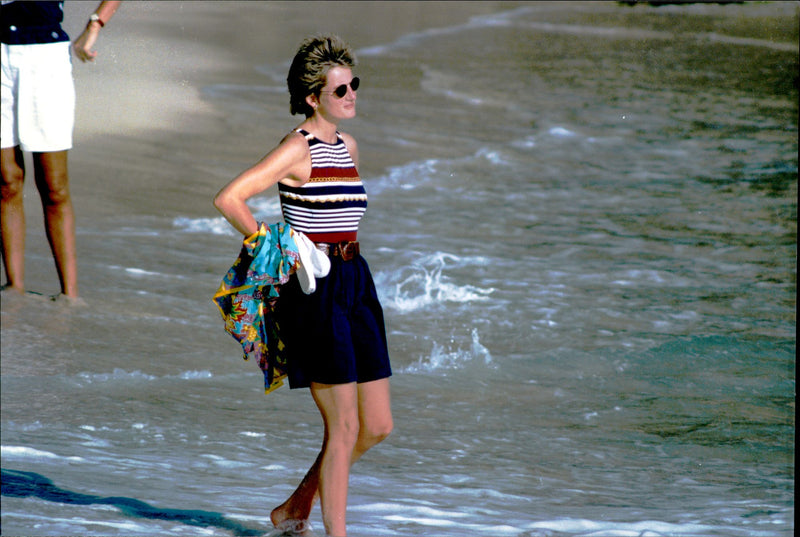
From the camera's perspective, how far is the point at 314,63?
3604 millimetres

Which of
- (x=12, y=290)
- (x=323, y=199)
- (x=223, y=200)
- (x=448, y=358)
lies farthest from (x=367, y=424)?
(x=12, y=290)

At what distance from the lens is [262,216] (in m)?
9.53

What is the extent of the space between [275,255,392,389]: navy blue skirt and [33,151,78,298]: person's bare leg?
9.51ft

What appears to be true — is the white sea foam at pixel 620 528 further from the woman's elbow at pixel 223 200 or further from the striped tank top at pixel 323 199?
the woman's elbow at pixel 223 200

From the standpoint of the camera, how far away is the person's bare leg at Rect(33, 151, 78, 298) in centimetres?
616

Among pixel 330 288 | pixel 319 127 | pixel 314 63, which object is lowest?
pixel 330 288

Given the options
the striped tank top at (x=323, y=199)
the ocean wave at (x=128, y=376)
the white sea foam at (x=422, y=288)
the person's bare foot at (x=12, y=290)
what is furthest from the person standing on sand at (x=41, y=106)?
the striped tank top at (x=323, y=199)

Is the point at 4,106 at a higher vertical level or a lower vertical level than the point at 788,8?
lower

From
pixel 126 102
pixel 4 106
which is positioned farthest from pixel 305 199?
pixel 126 102

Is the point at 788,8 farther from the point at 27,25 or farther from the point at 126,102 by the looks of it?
the point at 27,25

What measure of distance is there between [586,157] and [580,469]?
8096mm

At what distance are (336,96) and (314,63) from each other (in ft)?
0.38

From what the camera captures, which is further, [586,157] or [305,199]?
[586,157]

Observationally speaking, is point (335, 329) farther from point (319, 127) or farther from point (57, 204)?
point (57, 204)
